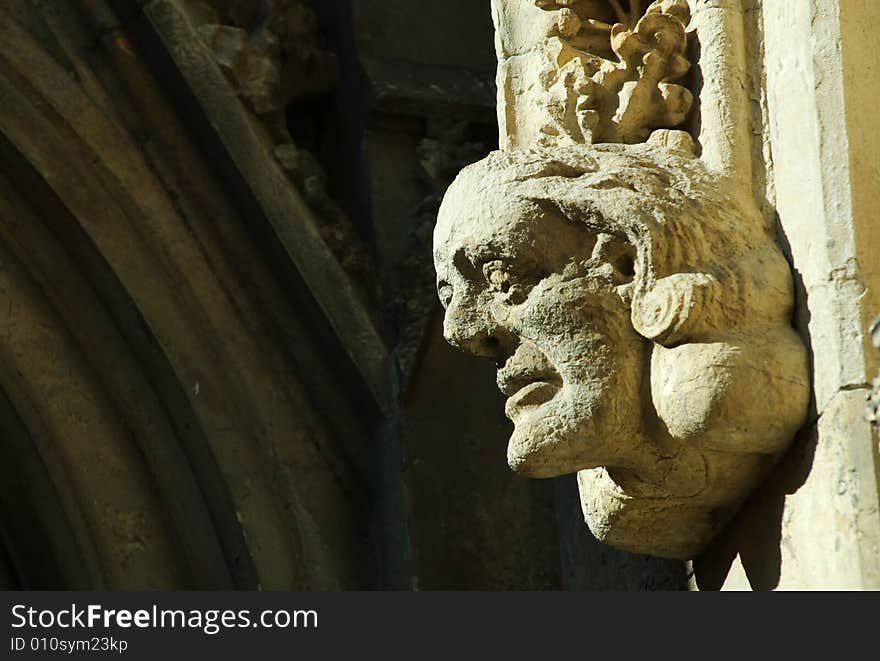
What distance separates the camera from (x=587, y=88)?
271 cm

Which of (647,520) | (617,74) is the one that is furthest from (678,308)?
(617,74)

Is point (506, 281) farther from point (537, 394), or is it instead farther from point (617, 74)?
point (617, 74)

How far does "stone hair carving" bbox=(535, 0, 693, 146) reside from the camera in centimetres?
266

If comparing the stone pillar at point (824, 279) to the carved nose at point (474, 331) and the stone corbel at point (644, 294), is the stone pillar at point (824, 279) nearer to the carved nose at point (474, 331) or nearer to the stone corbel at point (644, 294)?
the stone corbel at point (644, 294)

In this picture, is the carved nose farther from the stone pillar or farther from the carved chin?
the stone pillar

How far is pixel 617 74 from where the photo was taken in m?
2.69

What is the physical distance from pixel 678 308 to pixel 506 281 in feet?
0.76

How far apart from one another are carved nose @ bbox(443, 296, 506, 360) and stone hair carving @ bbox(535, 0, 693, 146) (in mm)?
273

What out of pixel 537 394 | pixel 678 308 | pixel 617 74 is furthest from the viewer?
pixel 617 74

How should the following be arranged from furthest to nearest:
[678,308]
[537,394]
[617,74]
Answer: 1. [617,74]
2. [537,394]
3. [678,308]

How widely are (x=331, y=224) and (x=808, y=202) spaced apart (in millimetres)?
1631

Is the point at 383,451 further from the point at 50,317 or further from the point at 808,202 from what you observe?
the point at 808,202

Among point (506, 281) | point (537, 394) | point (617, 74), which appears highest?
point (617, 74)

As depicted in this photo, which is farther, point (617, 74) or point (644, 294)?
point (617, 74)
